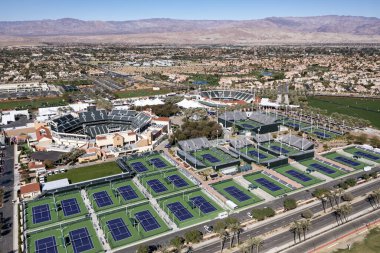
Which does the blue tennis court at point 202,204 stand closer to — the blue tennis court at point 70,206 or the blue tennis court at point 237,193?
the blue tennis court at point 237,193

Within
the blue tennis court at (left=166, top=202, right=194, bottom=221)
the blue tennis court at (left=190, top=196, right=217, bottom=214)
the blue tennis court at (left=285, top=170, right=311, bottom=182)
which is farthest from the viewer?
the blue tennis court at (left=285, top=170, right=311, bottom=182)

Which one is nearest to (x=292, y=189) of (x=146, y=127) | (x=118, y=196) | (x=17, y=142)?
(x=118, y=196)

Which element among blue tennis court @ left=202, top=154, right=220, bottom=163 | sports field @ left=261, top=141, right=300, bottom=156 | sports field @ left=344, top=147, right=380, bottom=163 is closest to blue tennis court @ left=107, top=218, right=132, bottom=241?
blue tennis court @ left=202, top=154, right=220, bottom=163

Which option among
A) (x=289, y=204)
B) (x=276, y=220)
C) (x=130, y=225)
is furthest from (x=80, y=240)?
(x=289, y=204)

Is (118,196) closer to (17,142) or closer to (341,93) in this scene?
(17,142)

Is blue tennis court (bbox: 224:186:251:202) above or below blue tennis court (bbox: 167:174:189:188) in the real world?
above

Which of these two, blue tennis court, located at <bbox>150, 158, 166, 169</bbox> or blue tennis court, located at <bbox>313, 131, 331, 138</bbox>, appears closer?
blue tennis court, located at <bbox>150, 158, 166, 169</bbox>

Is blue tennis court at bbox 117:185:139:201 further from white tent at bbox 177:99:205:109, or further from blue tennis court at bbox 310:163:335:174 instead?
white tent at bbox 177:99:205:109
